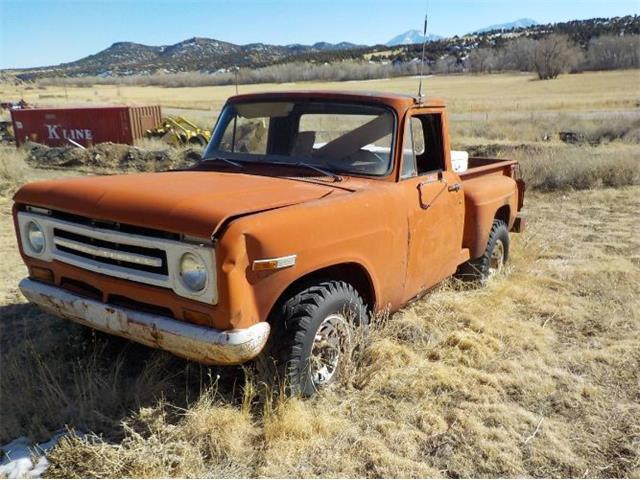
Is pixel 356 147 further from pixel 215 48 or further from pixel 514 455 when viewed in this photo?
pixel 215 48

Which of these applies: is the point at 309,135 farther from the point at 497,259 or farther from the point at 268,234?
the point at 497,259

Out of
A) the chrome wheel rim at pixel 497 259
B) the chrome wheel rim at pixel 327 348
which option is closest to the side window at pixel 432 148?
the chrome wheel rim at pixel 497 259

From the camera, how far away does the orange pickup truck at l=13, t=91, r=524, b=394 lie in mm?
2898

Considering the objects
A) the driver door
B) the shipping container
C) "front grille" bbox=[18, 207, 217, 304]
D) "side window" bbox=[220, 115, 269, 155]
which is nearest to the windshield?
"side window" bbox=[220, 115, 269, 155]

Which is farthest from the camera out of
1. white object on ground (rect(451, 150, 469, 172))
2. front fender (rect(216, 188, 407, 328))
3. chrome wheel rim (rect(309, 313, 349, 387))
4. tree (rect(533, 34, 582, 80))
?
tree (rect(533, 34, 582, 80))

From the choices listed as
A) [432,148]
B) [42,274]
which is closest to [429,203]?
[432,148]

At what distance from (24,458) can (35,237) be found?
1337mm

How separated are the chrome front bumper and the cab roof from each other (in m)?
1.95

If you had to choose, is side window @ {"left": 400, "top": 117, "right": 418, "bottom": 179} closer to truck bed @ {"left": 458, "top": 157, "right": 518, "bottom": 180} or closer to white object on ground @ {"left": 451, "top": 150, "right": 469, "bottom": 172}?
truck bed @ {"left": 458, "top": 157, "right": 518, "bottom": 180}

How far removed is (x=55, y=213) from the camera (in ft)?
11.5

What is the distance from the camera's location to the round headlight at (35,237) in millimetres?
3613

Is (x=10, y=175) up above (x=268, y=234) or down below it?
below

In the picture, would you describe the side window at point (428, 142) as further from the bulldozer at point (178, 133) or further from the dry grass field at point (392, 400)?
the bulldozer at point (178, 133)

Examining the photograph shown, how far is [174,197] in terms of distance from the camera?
3.09m
